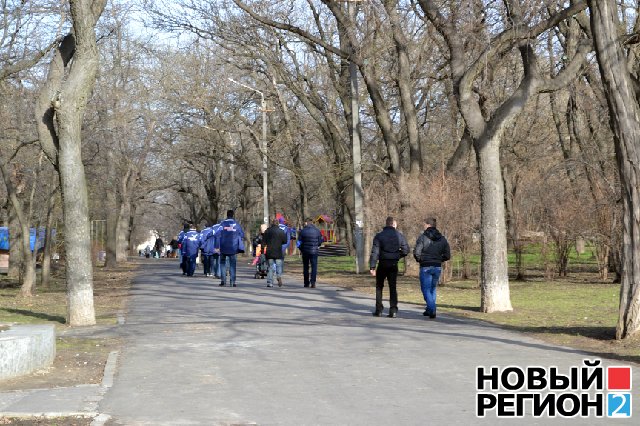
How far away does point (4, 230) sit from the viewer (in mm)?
51469

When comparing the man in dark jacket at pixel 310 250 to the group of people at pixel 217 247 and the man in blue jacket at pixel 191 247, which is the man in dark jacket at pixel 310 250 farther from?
the man in blue jacket at pixel 191 247

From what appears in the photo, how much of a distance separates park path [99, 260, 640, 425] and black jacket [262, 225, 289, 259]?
6852 mm

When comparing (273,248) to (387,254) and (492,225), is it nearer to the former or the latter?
(387,254)

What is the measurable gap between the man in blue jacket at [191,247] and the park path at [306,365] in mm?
13501

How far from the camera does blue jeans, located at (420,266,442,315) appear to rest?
17859 mm

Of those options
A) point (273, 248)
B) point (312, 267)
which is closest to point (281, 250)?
point (273, 248)

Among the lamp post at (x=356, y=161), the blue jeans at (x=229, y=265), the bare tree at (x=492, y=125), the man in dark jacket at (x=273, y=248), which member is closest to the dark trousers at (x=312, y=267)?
the man in dark jacket at (x=273, y=248)

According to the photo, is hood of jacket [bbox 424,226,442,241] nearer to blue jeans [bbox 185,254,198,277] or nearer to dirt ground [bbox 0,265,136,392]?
dirt ground [bbox 0,265,136,392]

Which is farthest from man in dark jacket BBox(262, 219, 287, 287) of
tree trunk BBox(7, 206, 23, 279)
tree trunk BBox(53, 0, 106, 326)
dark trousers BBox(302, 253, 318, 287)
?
tree trunk BBox(7, 206, 23, 279)

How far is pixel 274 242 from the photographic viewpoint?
27172mm

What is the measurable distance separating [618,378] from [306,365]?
3.45m

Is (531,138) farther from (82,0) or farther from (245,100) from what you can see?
(82,0)

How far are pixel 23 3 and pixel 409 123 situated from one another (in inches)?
474

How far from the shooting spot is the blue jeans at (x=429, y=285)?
17.9 meters
